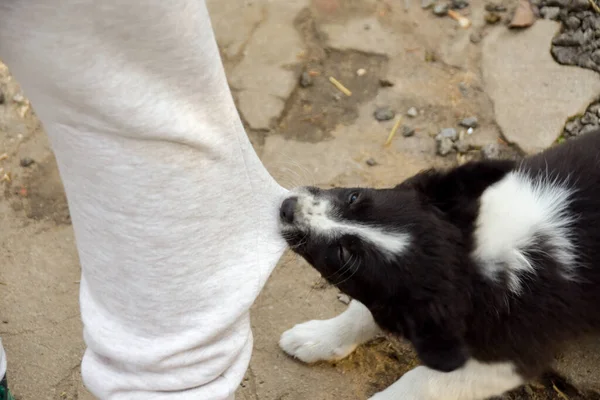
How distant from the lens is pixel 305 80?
156 inches

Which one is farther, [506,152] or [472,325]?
[506,152]

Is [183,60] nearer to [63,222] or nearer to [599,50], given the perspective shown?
[63,222]

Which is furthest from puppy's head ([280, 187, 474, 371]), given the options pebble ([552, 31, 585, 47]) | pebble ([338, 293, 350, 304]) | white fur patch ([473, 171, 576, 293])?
pebble ([552, 31, 585, 47])

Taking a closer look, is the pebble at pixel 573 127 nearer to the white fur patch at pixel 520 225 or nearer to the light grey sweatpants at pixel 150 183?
the white fur patch at pixel 520 225

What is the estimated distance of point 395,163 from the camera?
3.63 meters

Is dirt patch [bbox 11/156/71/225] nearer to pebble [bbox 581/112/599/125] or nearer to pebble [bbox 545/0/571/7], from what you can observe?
pebble [bbox 581/112/599/125]

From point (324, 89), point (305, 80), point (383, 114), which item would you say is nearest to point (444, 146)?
point (383, 114)

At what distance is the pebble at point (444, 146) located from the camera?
3.64 meters

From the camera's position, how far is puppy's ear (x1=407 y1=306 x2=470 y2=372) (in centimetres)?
223

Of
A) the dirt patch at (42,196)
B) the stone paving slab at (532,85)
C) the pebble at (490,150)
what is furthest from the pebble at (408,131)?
the dirt patch at (42,196)

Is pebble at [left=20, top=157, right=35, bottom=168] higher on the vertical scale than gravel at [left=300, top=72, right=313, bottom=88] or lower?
lower

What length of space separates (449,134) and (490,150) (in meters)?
0.23

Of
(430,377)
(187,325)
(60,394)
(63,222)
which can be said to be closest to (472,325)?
(430,377)

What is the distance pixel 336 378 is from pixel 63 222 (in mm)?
1513
